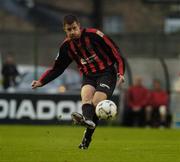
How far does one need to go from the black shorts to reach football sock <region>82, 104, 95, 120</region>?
334 mm

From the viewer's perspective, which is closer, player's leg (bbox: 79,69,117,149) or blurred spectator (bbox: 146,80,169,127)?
player's leg (bbox: 79,69,117,149)

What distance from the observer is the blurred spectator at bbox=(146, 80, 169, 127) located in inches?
955

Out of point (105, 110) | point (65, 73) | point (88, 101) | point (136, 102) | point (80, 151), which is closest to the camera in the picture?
point (105, 110)

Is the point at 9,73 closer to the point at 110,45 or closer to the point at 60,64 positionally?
the point at 60,64

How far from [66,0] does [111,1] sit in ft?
8.10

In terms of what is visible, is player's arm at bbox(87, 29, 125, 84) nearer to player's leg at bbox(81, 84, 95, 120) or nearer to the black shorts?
the black shorts

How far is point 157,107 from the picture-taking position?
24375 millimetres

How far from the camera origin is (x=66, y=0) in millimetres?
45344

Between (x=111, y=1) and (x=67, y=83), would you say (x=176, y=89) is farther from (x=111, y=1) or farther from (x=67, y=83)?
(x=111, y=1)

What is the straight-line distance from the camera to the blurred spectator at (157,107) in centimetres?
2425

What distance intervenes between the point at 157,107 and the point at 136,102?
64 centimetres

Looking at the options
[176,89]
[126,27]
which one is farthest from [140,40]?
[126,27]

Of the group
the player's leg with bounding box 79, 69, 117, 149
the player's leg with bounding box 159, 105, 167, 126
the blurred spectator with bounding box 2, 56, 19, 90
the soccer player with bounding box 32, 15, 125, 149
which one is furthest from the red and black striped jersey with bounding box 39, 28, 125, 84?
the blurred spectator with bounding box 2, 56, 19, 90

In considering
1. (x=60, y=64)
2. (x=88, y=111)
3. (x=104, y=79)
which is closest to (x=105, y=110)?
(x=88, y=111)
